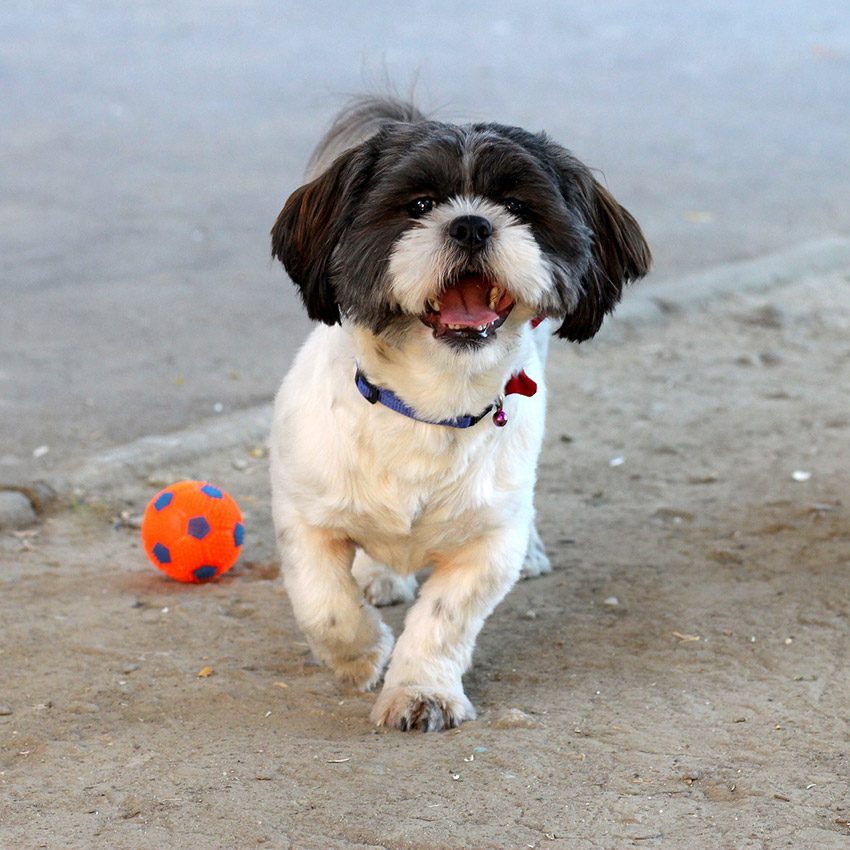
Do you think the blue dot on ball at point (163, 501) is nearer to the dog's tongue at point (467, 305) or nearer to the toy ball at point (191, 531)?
the toy ball at point (191, 531)

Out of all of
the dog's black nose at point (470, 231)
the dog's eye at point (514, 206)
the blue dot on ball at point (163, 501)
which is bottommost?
the blue dot on ball at point (163, 501)

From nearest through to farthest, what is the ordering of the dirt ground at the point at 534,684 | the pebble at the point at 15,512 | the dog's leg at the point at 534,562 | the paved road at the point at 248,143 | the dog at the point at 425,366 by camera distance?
the dirt ground at the point at 534,684
the dog at the point at 425,366
the dog's leg at the point at 534,562
the pebble at the point at 15,512
the paved road at the point at 248,143

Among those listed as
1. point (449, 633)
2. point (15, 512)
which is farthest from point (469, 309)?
point (15, 512)

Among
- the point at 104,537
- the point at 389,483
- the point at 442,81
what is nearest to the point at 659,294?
the point at 104,537

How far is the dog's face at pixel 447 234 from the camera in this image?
2600 mm

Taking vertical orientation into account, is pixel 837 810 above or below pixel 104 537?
above

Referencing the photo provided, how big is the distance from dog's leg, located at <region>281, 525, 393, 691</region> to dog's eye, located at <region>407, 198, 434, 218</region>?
0.85 m

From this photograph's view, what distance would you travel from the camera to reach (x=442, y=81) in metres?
11.0

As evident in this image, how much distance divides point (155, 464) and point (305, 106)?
6192 mm

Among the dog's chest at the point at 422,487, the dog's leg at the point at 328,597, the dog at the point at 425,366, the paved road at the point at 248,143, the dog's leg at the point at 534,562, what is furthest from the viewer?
the paved road at the point at 248,143

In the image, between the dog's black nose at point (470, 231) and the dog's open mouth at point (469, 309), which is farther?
the dog's open mouth at point (469, 309)

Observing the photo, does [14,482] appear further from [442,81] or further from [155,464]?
[442,81]

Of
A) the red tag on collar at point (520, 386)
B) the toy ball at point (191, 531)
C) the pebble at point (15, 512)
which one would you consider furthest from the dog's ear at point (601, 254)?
the pebble at point (15, 512)

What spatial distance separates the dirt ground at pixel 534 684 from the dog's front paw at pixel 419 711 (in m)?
0.04
